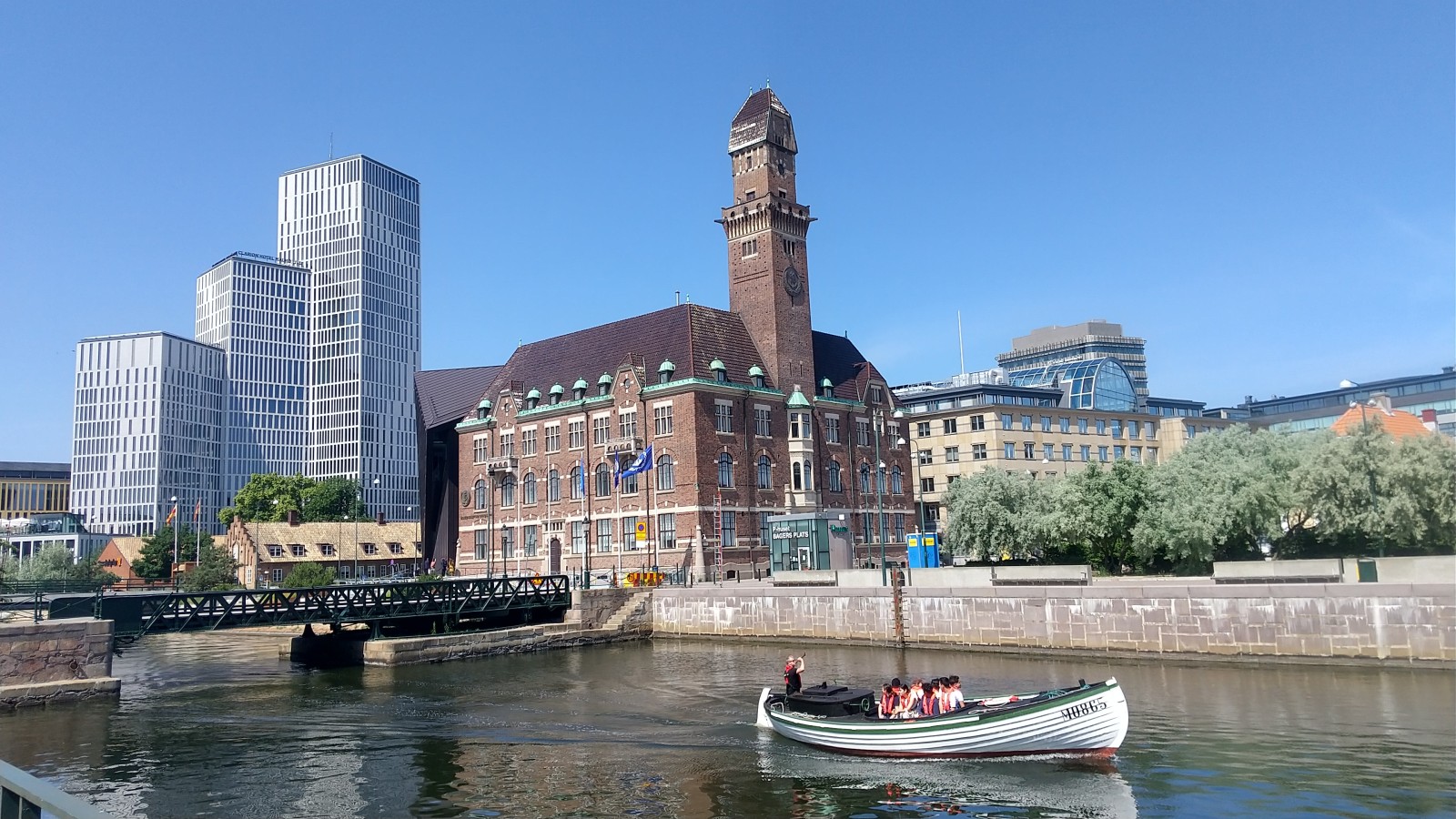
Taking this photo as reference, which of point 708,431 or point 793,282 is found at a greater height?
point 793,282

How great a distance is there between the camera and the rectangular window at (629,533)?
8306 cm

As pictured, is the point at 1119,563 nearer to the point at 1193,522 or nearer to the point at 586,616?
the point at 1193,522

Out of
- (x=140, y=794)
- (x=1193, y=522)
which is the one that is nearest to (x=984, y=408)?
(x=1193, y=522)

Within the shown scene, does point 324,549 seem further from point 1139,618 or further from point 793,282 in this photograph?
point 1139,618

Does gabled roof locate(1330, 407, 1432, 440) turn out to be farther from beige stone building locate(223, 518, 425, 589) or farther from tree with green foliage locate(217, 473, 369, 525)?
tree with green foliage locate(217, 473, 369, 525)

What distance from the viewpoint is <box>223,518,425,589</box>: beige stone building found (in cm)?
12100

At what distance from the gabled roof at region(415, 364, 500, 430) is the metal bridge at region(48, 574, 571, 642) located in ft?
A: 116

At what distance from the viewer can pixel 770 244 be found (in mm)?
87688

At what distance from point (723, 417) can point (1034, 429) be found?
44279mm

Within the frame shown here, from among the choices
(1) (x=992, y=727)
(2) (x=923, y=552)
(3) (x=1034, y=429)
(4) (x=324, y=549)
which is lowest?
(1) (x=992, y=727)

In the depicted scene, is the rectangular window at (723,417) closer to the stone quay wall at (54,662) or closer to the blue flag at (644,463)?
the blue flag at (644,463)

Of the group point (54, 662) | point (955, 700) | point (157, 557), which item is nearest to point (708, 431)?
point (54, 662)

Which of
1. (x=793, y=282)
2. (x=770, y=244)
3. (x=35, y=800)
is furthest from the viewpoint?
(x=793, y=282)

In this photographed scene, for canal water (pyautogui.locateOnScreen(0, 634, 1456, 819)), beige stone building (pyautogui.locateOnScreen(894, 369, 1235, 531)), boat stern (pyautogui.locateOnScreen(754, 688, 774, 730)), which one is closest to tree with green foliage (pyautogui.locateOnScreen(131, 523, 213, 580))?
beige stone building (pyautogui.locateOnScreen(894, 369, 1235, 531))
